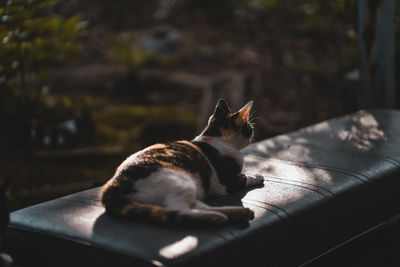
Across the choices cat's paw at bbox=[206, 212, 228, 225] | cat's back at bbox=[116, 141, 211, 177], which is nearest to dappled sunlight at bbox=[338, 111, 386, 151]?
cat's back at bbox=[116, 141, 211, 177]

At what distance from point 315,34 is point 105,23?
9.48 ft

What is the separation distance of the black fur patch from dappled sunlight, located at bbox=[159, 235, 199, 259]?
0.45 meters

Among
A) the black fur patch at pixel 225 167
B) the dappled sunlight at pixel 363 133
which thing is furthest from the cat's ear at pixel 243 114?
the dappled sunlight at pixel 363 133

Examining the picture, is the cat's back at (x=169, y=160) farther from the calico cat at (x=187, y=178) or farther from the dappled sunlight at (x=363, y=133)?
the dappled sunlight at (x=363, y=133)

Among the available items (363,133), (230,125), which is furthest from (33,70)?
(363,133)

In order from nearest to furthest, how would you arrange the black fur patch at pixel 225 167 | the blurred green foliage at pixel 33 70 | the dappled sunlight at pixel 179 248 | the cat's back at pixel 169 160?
the dappled sunlight at pixel 179 248 < the cat's back at pixel 169 160 < the black fur patch at pixel 225 167 < the blurred green foliage at pixel 33 70

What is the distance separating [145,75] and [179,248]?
15.2 ft

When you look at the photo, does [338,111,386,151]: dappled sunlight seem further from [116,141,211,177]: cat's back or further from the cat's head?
[116,141,211,177]: cat's back

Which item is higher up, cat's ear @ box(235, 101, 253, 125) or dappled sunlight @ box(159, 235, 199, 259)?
cat's ear @ box(235, 101, 253, 125)

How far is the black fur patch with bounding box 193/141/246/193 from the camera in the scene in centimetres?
196

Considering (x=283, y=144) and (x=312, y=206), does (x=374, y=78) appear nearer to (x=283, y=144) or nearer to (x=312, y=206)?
(x=283, y=144)

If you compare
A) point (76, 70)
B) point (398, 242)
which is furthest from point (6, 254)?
point (76, 70)

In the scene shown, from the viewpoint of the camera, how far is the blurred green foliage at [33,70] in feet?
10.1

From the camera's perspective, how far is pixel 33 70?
3840mm
